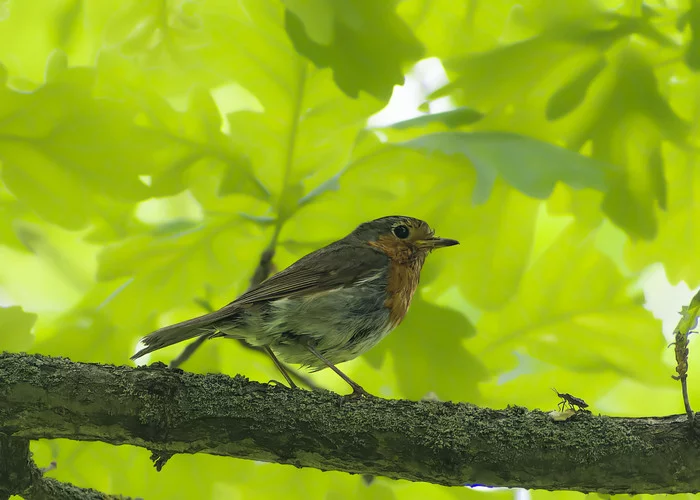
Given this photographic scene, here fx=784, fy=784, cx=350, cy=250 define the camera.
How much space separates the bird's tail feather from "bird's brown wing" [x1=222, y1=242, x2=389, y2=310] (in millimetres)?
144

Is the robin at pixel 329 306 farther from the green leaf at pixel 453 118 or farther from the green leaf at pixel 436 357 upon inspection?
the green leaf at pixel 453 118

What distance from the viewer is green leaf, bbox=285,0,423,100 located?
252 cm

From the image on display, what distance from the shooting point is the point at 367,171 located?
2809mm

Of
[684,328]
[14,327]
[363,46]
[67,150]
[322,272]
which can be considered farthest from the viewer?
[322,272]

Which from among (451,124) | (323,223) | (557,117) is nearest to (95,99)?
(323,223)

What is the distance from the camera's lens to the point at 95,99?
273 cm

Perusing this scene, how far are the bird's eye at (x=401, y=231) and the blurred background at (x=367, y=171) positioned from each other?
0.48 metres

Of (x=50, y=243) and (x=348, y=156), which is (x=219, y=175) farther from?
(x=50, y=243)

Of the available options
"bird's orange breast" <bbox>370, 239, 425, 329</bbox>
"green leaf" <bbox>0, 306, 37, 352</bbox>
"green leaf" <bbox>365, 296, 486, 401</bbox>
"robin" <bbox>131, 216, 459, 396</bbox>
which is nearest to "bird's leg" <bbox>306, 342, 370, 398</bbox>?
"robin" <bbox>131, 216, 459, 396</bbox>

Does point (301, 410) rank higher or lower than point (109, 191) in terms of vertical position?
lower

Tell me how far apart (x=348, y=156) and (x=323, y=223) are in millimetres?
267

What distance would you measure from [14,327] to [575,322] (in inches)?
85.5

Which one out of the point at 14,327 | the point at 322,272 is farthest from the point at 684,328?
the point at 14,327

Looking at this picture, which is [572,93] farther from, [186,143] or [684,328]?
[186,143]
